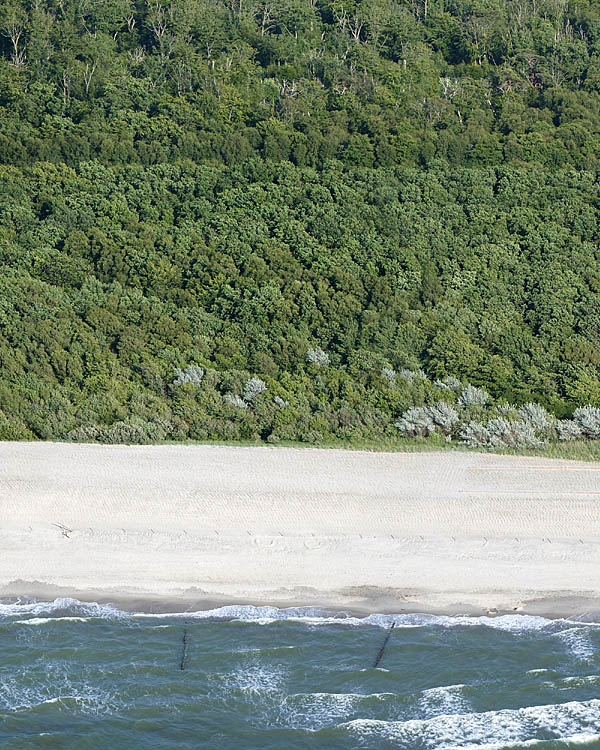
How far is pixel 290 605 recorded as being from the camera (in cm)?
1362

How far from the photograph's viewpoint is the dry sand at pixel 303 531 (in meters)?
13.9

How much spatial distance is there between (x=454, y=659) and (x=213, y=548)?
162 inches

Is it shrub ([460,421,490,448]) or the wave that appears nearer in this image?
the wave

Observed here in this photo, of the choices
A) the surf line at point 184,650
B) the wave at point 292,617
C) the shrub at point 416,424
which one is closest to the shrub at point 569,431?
the shrub at point 416,424

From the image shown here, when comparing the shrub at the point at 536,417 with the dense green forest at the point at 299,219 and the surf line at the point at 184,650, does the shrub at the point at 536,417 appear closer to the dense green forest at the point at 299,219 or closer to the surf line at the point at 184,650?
the dense green forest at the point at 299,219

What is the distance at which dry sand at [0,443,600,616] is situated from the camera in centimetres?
1386

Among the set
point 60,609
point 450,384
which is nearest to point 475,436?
point 450,384

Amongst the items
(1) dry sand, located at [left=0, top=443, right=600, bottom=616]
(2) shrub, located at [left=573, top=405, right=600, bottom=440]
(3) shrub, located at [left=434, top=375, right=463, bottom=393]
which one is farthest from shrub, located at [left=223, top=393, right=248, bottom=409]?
(2) shrub, located at [left=573, top=405, right=600, bottom=440]

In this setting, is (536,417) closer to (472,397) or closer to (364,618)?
(472,397)

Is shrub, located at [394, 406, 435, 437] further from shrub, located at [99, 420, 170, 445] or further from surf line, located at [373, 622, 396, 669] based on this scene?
surf line, located at [373, 622, 396, 669]

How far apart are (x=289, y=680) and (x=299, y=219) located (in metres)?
19.0

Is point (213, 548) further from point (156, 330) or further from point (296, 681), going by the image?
point (156, 330)

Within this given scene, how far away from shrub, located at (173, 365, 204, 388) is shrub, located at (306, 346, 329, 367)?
9.08 feet

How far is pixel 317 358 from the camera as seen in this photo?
936 inches
